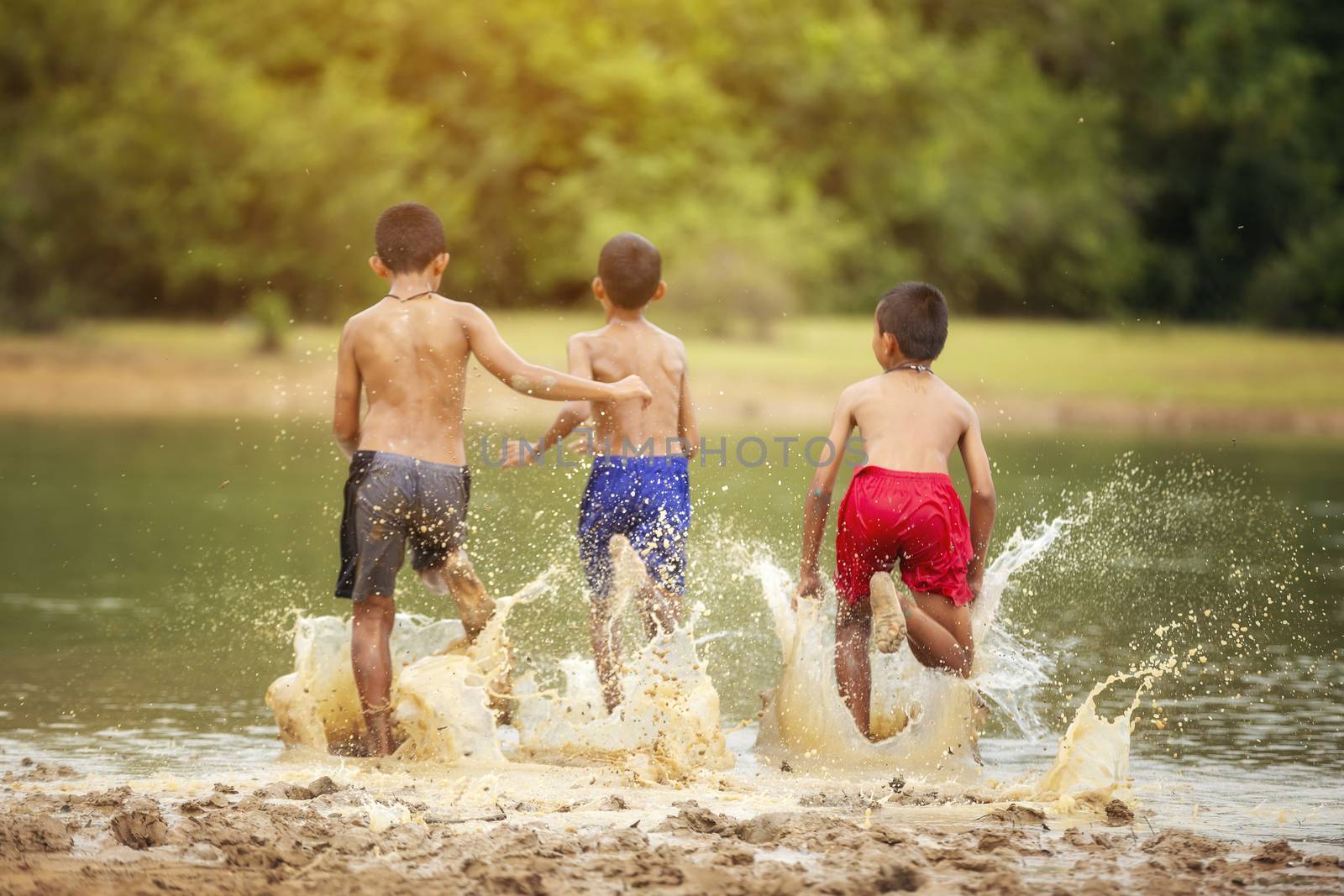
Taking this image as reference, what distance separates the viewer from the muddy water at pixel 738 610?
5602mm

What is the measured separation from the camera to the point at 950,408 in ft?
18.1

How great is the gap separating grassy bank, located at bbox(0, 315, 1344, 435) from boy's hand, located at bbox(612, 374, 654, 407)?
12824 mm

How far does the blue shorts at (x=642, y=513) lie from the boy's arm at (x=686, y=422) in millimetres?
72

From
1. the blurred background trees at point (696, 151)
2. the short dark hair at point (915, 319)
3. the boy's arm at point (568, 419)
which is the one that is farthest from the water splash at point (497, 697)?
the blurred background trees at point (696, 151)

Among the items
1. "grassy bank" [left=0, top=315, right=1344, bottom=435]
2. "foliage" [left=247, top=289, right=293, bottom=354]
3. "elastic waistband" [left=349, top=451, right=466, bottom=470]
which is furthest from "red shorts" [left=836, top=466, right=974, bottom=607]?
"foliage" [left=247, top=289, right=293, bottom=354]

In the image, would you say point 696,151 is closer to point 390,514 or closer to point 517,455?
point 517,455

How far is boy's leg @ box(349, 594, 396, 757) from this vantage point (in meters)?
5.44

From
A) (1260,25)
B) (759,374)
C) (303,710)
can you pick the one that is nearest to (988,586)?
(303,710)

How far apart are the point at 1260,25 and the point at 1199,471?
24.1 metres

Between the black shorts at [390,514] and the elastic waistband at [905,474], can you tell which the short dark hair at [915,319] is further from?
the black shorts at [390,514]

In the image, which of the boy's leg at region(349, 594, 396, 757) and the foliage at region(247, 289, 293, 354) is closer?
the boy's leg at region(349, 594, 396, 757)

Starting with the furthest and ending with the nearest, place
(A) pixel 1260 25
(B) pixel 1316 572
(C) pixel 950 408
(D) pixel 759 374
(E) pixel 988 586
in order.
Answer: (A) pixel 1260 25, (D) pixel 759 374, (B) pixel 1316 572, (E) pixel 988 586, (C) pixel 950 408

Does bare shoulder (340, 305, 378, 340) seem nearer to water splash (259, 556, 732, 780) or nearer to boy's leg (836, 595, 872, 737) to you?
water splash (259, 556, 732, 780)

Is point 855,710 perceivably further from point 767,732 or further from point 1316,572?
point 1316,572
